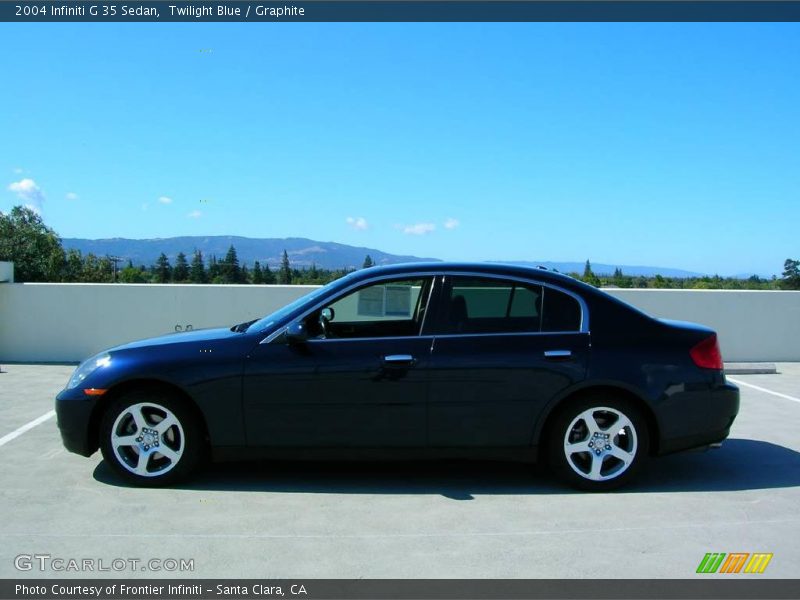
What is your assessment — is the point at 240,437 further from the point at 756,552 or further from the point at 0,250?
the point at 0,250

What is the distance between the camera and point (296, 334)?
4.64 metres

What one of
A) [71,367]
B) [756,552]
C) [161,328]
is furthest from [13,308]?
[756,552]

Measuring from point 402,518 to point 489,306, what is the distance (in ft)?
5.24

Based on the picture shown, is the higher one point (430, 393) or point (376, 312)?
point (376, 312)

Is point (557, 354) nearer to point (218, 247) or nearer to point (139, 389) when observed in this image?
point (139, 389)

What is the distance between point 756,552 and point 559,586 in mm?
1244

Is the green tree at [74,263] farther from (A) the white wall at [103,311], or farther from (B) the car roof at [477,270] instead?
(B) the car roof at [477,270]

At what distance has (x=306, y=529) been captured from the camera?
407cm

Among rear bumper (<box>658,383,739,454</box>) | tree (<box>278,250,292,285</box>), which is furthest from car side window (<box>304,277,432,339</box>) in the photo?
tree (<box>278,250,292,285</box>)

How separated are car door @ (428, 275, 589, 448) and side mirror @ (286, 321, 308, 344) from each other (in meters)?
0.89

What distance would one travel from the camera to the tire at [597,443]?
15.6 feet

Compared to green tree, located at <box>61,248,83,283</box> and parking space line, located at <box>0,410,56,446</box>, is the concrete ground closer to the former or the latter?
parking space line, located at <box>0,410,56,446</box>

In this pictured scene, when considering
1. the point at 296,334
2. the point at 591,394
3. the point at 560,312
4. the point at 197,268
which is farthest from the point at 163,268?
the point at 591,394

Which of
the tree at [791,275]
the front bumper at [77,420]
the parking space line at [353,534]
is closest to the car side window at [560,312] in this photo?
the parking space line at [353,534]
